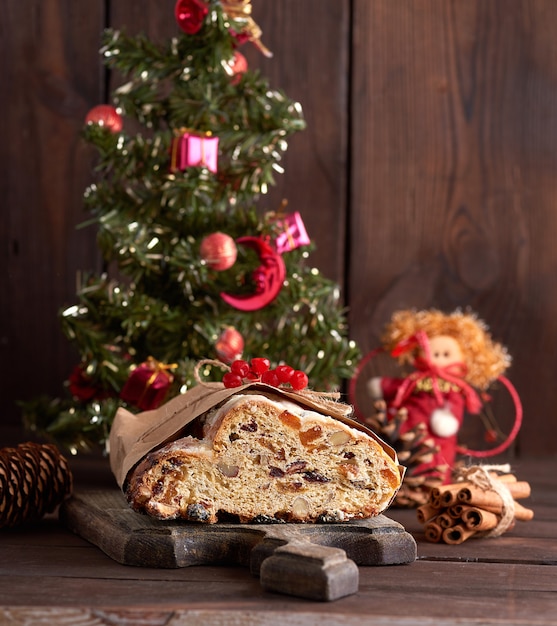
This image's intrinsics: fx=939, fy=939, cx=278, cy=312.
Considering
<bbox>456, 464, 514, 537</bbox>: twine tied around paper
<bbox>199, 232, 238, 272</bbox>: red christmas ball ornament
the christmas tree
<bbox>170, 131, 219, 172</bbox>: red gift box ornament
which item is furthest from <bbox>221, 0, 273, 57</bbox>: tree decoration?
<bbox>456, 464, 514, 537</bbox>: twine tied around paper

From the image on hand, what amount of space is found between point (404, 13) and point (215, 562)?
1.22 metres

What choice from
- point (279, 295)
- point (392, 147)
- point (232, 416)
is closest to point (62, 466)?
point (232, 416)

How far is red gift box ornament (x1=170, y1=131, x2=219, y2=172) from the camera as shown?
4.42 ft

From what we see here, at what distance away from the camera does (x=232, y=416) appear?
0.91 meters

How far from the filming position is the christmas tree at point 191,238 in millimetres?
1350

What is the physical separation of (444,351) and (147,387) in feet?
1.55

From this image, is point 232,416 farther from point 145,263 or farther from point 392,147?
point 392,147

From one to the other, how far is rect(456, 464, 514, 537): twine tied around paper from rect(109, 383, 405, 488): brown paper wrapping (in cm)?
16

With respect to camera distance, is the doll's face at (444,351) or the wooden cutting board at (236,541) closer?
the wooden cutting board at (236,541)

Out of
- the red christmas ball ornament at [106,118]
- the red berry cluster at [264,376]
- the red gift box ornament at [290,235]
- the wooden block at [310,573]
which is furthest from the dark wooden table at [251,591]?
the red christmas ball ornament at [106,118]

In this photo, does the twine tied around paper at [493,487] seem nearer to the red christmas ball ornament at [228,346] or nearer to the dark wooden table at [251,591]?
the dark wooden table at [251,591]

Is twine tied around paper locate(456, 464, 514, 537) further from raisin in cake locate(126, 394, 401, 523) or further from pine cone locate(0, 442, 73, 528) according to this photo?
pine cone locate(0, 442, 73, 528)

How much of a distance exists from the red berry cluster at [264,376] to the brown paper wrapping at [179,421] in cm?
2

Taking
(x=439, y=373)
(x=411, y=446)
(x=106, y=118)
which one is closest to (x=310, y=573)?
(x=411, y=446)
